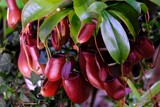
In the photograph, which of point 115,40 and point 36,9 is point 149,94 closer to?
point 115,40

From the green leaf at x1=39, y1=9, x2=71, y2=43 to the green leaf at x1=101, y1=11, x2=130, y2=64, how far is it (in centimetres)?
10

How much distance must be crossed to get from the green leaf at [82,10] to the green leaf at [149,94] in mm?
301

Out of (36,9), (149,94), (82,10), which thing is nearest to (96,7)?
(82,10)

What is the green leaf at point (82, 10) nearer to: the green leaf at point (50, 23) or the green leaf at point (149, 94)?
the green leaf at point (50, 23)

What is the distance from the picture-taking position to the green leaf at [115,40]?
657 millimetres

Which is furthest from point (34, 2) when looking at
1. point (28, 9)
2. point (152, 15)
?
point (152, 15)

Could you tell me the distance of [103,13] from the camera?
688mm

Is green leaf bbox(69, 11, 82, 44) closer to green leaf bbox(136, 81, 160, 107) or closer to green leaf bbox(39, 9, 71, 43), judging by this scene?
green leaf bbox(39, 9, 71, 43)

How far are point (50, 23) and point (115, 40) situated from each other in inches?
6.1

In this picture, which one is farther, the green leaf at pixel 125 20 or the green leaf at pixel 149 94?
the green leaf at pixel 149 94

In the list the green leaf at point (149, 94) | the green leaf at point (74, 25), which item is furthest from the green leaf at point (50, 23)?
the green leaf at point (149, 94)

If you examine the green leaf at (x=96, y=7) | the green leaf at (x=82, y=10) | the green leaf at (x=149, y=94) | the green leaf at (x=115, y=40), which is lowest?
the green leaf at (x=149, y=94)

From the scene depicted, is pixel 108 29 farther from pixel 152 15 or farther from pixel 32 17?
pixel 152 15

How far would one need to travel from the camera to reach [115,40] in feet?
2.17
